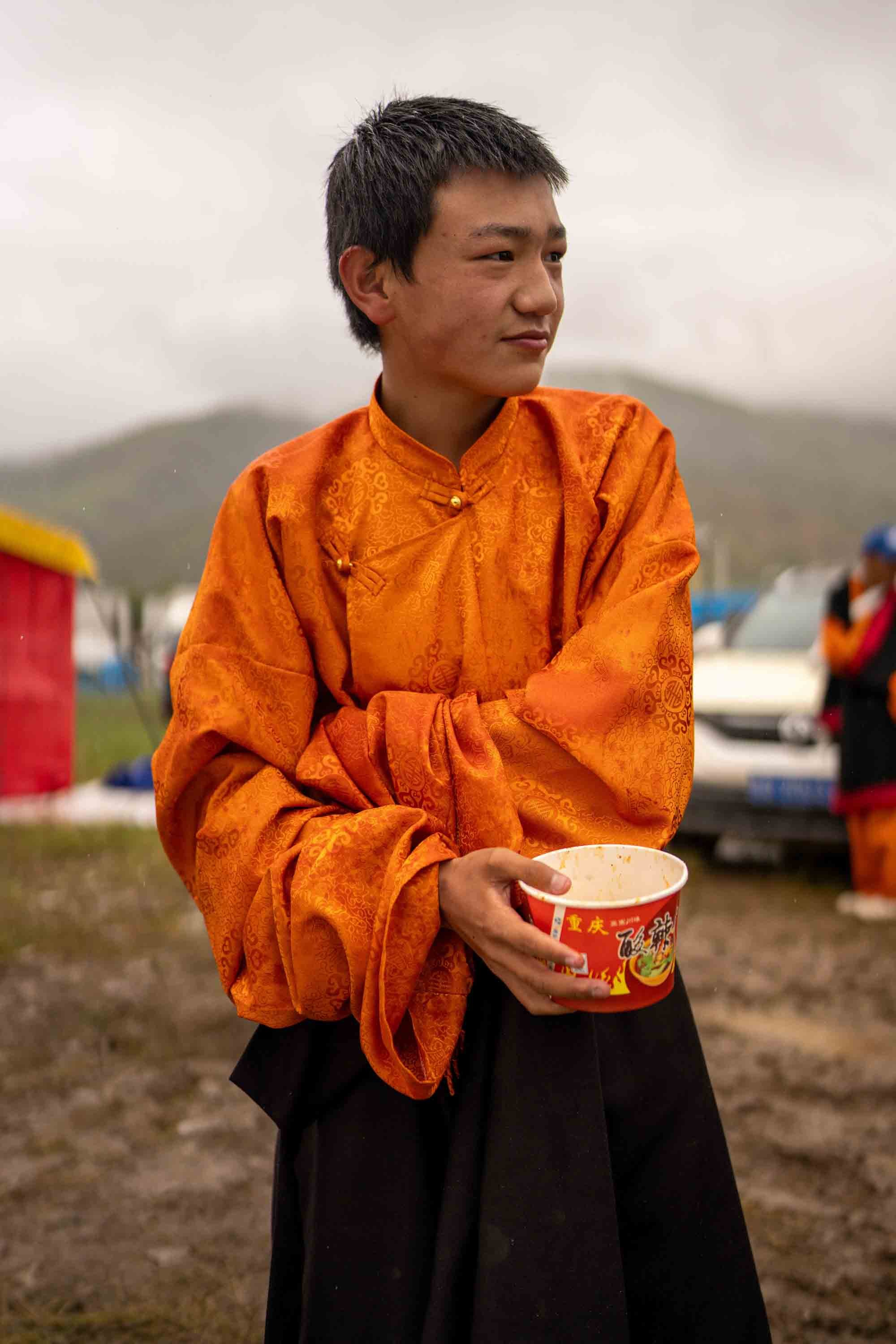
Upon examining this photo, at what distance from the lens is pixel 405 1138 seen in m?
1.30

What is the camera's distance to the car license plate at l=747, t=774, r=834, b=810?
509 centimetres

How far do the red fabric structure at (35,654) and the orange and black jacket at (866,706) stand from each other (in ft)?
11.9

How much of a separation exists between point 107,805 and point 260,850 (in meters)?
5.51

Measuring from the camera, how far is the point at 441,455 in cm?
133

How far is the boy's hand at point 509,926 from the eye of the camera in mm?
1080

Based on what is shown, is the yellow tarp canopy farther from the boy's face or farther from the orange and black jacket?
the boy's face

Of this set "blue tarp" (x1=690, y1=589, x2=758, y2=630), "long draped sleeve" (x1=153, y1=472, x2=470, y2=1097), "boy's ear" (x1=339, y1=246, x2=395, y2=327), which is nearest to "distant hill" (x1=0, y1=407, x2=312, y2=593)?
"long draped sleeve" (x1=153, y1=472, x2=470, y2=1097)

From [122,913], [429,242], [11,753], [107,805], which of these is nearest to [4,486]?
→ [122,913]

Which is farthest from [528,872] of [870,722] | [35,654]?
[35,654]

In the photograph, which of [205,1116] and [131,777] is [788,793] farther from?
[131,777]

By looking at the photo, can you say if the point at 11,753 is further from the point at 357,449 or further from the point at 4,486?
the point at 357,449

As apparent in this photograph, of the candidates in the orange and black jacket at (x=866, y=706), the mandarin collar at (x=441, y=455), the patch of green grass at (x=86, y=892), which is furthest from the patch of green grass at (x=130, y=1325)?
the orange and black jacket at (x=866, y=706)

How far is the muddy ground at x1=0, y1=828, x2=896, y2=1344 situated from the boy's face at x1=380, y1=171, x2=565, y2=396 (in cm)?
179

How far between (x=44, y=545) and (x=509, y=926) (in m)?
4.83
